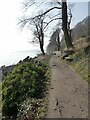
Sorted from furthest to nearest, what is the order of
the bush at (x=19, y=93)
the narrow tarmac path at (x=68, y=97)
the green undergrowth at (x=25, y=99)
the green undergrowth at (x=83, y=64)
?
1. the green undergrowth at (x=83, y=64)
2. the bush at (x=19, y=93)
3. the green undergrowth at (x=25, y=99)
4. the narrow tarmac path at (x=68, y=97)

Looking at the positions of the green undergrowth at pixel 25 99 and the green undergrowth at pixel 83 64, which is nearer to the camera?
the green undergrowth at pixel 25 99

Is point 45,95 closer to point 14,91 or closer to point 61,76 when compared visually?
point 14,91

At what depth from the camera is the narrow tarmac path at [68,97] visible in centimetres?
1005

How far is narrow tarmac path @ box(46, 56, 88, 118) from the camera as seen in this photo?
1005 centimetres

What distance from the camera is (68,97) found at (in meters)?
12.1

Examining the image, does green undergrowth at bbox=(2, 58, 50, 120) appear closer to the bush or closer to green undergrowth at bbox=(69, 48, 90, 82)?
the bush

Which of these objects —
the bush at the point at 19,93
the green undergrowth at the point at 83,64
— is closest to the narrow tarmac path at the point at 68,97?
the green undergrowth at the point at 83,64

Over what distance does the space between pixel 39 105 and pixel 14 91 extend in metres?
4.29

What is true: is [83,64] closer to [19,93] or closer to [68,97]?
[19,93]

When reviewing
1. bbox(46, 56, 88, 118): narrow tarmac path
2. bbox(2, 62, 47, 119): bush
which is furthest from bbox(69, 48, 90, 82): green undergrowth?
bbox(2, 62, 47, 119): bush

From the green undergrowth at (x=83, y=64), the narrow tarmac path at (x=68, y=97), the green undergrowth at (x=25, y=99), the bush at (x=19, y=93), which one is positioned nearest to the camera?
the narrow tarmac path at (x=68, y=97)

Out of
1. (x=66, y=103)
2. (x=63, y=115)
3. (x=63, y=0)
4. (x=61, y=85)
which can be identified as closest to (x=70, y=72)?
(x=61, y=85)

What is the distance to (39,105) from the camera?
1134 centimetres

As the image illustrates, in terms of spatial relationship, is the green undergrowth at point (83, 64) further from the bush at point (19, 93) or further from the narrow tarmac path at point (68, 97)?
the bush at point (19, 93)
